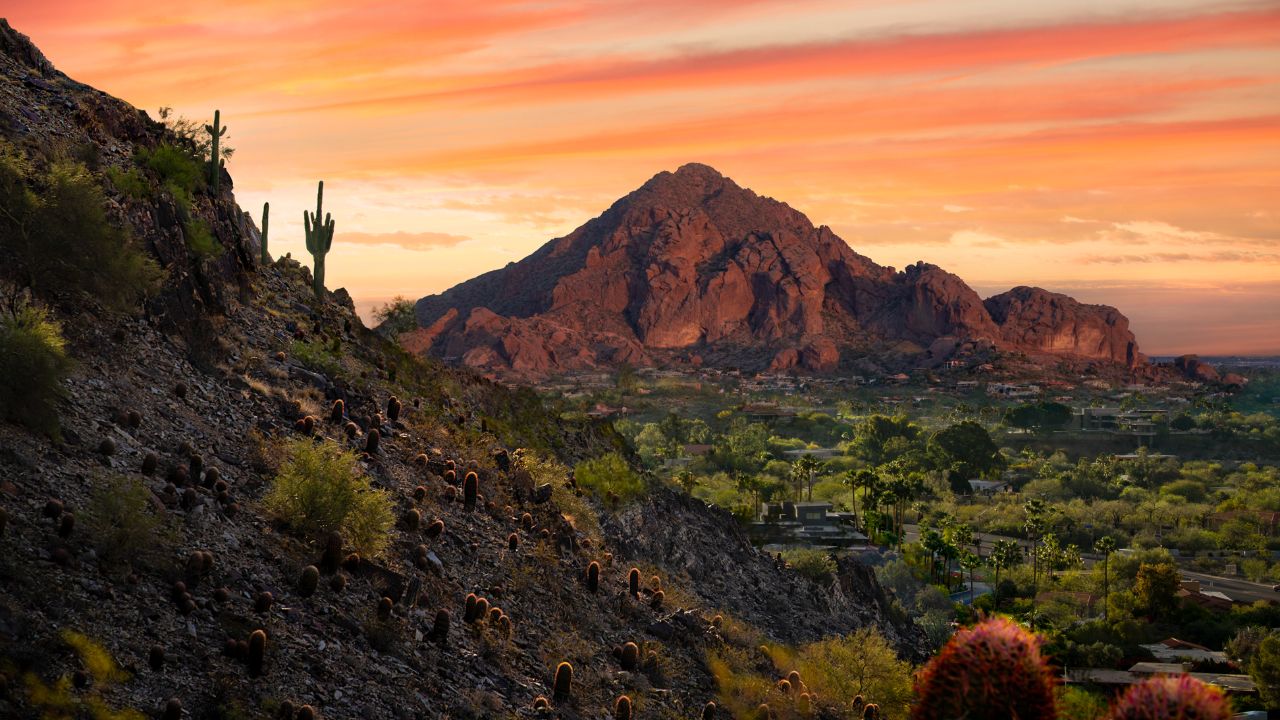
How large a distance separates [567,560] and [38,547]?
58.7 feet

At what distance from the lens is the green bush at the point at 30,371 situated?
72.6 feet

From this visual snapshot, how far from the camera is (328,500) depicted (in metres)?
26.0

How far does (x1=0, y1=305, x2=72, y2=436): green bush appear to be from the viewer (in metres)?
22.1

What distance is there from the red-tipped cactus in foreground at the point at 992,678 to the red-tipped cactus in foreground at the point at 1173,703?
3.63 ft

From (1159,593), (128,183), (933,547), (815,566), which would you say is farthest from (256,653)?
(933,547)

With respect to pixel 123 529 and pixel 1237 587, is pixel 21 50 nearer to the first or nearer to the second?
pixel 123 529

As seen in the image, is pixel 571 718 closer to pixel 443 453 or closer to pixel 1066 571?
pixel 443 453

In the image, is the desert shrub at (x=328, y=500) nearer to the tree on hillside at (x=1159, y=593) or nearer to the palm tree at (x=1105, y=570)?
the palm tree at (x=1105, y=570)

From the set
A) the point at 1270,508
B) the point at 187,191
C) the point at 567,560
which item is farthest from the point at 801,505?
the point at 187,191

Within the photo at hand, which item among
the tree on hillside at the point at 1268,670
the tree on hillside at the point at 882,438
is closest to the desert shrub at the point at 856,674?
the tree on hillside at the point at 1268,670

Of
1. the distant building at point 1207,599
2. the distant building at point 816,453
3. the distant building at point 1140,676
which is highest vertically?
the distant building at point 816,453

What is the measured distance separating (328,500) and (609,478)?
811 inches

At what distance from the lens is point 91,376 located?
26.1 metres

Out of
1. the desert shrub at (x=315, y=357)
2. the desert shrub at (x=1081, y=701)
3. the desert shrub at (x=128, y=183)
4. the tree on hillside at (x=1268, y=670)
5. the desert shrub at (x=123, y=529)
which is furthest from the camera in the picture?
the tree on hillside at (x=1268, y=670)
